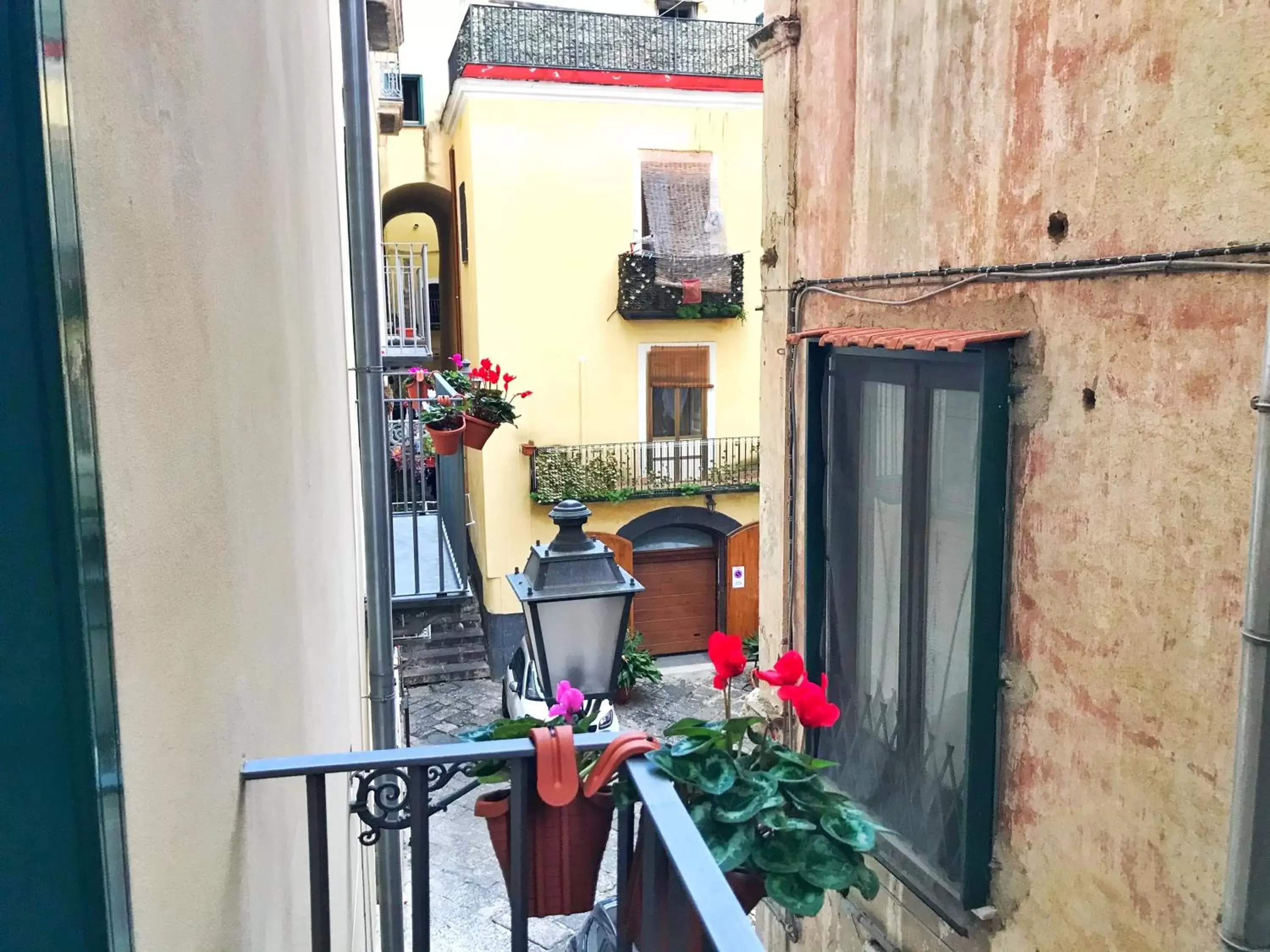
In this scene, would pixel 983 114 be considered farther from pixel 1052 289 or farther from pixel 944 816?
pixel 944 816

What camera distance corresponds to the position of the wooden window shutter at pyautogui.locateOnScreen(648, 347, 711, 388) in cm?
1612

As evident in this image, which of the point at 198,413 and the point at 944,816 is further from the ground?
the point at 198,413

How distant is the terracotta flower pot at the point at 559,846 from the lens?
6.68 ft

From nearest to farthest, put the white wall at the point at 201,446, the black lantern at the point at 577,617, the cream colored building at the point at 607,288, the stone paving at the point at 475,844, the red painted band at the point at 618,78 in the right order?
the white wall at the point at 201,446
the black lantern at the point at 577,617
the stone paving at the point at 475,844
the red painted band at the point at 618,78
the cream colored building at the point at 607,288

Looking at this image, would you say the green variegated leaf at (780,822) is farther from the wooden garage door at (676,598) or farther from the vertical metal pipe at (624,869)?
the wooden garage door at (676,598)

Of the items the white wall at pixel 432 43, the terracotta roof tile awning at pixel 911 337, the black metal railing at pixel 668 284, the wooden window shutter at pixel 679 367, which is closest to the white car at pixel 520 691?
the wooden window shutter at pixel 679 367

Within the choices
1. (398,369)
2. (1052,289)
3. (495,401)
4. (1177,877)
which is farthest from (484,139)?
(1177,877)

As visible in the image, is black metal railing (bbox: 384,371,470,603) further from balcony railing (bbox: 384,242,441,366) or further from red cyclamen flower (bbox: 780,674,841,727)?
red cyclamen flower (bbox: 780,674,841,727)

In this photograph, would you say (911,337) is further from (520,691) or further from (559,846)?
(520,691)

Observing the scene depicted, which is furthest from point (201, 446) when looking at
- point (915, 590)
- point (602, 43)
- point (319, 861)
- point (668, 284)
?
point (602, 43)

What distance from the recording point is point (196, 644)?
4.22 ft

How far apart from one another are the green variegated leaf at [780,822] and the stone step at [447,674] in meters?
12.8

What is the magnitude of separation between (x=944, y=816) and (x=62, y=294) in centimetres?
351

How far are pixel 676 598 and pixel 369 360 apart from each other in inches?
494
